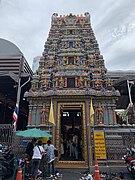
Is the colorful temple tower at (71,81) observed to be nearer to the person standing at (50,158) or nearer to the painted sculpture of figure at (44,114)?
the painted sculpture of figure at (44,114)

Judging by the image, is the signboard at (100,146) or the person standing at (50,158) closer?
the person standing at (50,158)

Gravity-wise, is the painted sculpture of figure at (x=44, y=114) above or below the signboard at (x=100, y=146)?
above

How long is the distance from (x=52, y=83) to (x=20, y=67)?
17.6 ft

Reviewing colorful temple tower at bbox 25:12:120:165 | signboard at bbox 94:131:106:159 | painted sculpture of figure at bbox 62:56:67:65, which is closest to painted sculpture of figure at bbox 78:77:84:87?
colorful temple tower at bbox 25:12:120:165

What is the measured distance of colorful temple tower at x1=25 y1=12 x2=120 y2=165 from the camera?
38.5ft

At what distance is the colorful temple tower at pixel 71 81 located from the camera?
11.7 m

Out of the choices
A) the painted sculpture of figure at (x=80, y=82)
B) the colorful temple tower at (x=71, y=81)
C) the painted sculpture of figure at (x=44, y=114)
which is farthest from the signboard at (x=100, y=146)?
the painted sculpture of figure at (x=80, y=82)

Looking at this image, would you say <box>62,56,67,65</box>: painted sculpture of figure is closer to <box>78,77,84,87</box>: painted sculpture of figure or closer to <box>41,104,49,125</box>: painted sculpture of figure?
<box>78,77,84,87</box>: painted sculpture of figure

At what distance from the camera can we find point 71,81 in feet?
43.1

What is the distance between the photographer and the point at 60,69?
1366cm

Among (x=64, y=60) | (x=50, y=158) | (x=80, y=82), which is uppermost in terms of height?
(x=64, y=60)

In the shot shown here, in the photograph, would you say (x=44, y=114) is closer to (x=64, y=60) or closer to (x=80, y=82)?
(x=80, y=82)

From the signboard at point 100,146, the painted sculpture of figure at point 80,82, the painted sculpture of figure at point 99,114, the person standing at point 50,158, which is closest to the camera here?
the person standing at point 50,158

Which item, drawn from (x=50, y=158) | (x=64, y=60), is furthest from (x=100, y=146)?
(x=64, y=60)
